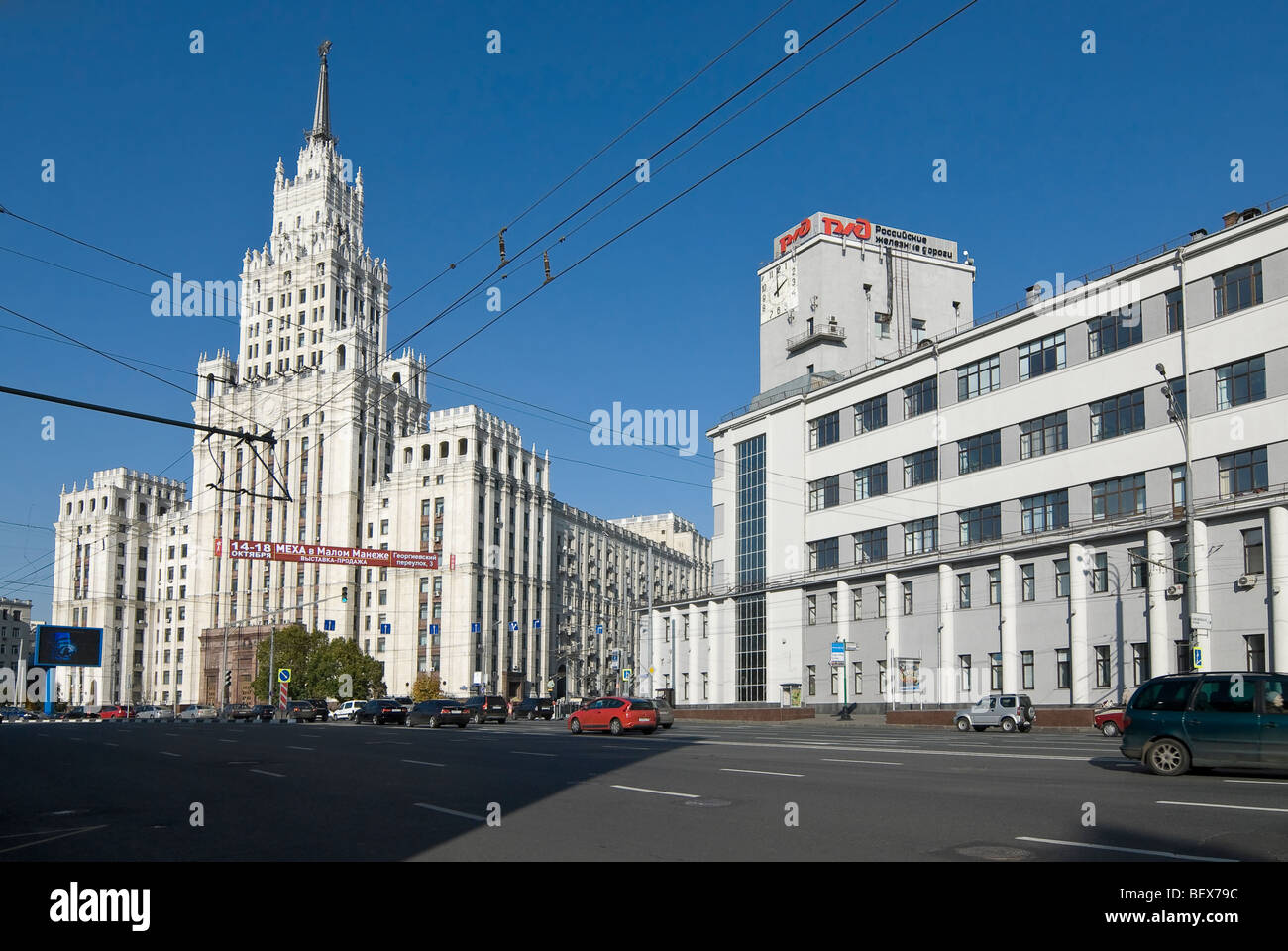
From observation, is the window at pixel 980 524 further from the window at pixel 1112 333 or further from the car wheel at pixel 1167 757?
the car wheel at pixel 1167 757

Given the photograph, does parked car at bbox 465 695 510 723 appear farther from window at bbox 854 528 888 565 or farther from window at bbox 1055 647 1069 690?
window at bbox 1055 647 1069 690

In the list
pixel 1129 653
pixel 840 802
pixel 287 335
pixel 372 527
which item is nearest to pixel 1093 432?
pixel 1129 653

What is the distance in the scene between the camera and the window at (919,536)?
5656 centimetres

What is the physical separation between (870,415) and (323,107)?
94076 millimetres

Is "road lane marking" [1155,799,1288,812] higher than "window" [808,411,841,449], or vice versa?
"window" [808,411,841,449]

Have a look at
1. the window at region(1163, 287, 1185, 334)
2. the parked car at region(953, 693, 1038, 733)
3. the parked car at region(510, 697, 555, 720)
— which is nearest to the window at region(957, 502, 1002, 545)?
the parked car at region(953, 693, 1038, 733)

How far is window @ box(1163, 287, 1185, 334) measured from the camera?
44.5m

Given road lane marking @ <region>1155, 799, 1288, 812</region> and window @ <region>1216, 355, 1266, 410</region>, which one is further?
window @ <region>1216, 355, 1266, 410</region>

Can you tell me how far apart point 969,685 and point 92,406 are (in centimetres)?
4401

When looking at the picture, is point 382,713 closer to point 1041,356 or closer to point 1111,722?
point 1111,722

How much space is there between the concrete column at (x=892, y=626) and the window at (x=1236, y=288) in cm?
2137

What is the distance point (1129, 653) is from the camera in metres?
45.3

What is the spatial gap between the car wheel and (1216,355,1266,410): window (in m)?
28.8
